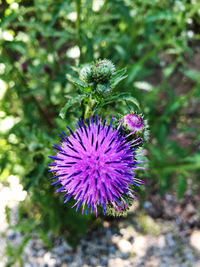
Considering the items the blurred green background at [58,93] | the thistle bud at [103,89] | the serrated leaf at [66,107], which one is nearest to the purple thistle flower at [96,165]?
the serrated leaf at [66,107]

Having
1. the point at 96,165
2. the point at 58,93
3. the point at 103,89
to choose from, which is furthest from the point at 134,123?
the point at 58,93

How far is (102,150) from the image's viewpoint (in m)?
1.96

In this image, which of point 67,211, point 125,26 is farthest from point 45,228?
point 125,26

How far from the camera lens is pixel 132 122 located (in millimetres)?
2080

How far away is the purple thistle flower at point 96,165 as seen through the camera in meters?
1.88

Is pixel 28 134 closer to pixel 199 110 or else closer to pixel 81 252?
pixel 81 252

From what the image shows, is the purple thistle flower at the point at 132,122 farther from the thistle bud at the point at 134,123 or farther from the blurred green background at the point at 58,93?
the blurred green background at the point at 58,93

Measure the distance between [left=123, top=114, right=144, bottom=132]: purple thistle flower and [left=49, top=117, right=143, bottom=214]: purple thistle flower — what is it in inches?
5.2

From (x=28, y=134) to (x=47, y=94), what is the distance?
1.31m

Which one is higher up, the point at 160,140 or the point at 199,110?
the point at 199,110

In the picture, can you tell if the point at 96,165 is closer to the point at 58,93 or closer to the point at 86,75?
the point at 86,75

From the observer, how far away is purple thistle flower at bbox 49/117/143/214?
6.16ft

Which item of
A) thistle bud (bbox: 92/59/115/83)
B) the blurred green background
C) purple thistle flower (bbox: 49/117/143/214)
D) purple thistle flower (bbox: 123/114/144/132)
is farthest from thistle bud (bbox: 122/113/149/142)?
thistle bud (bbox: 92/59/115/83)

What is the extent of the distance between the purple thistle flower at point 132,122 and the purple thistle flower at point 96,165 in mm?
133
